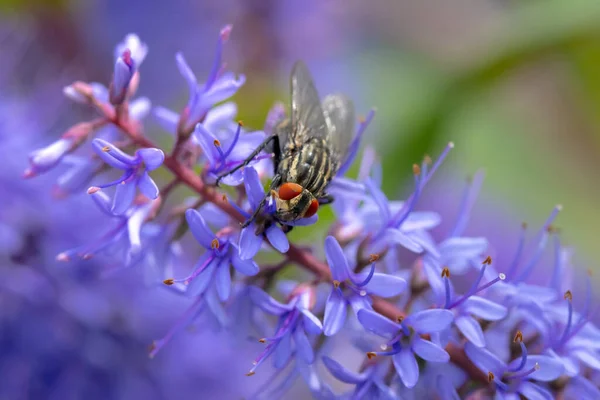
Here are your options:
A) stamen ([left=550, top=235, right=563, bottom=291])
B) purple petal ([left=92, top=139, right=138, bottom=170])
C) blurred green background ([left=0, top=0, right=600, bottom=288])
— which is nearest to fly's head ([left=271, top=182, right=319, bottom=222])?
purple petal ([left=92, top=139, right=138, bottom=170])

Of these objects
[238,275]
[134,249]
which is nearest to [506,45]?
[238,275]

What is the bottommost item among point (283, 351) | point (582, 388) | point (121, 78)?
point (283, 351)

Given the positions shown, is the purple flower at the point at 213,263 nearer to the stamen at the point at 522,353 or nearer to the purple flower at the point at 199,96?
the purple flower at the point at 199,96

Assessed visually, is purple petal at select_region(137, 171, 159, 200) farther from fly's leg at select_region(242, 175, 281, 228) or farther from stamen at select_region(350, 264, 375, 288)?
stamen at select_region(350, 264, 375, 288)

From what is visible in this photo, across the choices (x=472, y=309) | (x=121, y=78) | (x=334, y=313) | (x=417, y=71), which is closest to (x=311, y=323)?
(x=334, y=313)

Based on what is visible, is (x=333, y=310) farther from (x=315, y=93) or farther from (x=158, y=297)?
(x=158, y=297)

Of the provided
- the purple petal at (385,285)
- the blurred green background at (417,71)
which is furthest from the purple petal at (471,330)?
the blurred green background at (417,71)

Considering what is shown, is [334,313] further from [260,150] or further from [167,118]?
[167,118]
